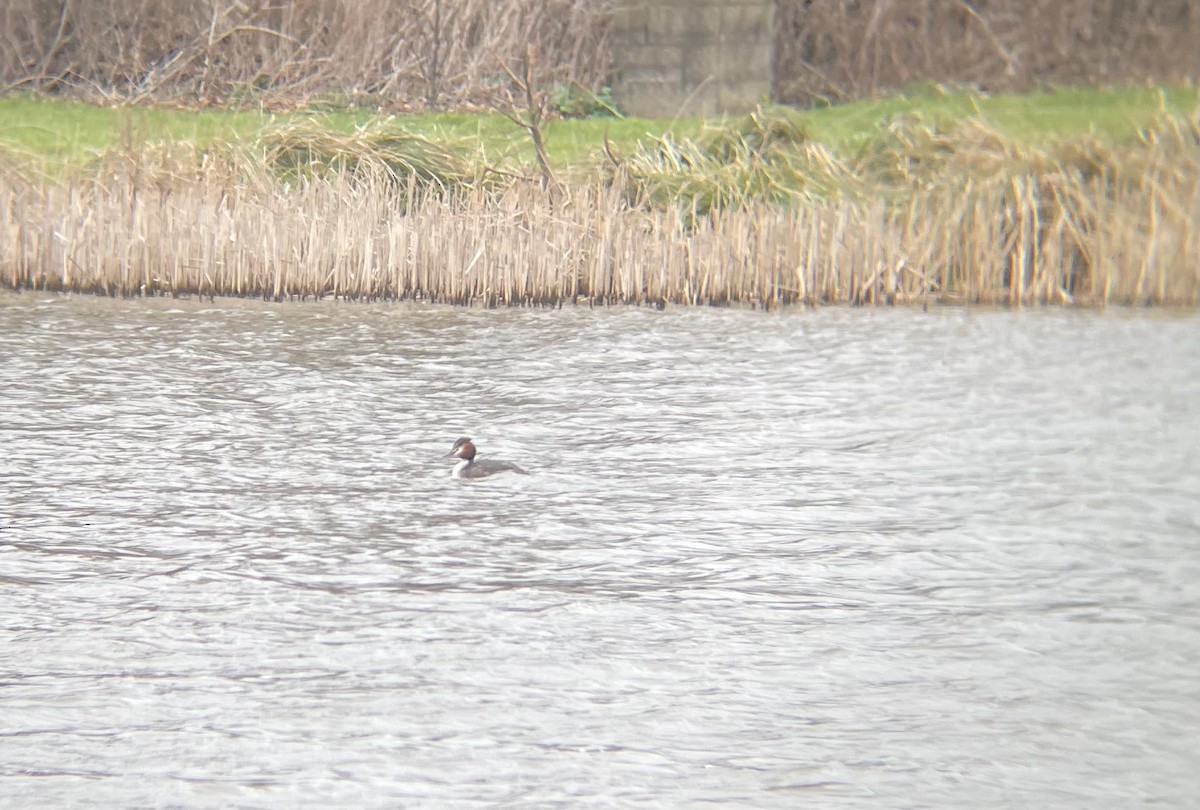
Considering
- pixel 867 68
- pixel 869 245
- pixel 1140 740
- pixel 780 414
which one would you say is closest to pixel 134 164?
pixel 869 245

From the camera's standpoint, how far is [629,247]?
10.4m

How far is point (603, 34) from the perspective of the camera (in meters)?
17.7

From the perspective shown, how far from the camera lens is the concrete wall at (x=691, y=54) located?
17.0 m

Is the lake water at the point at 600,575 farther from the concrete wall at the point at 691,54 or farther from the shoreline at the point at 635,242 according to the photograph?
the concrete wall at the point at 691,54

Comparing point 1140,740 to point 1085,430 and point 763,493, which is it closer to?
point 763,493

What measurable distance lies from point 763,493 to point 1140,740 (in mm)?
2335

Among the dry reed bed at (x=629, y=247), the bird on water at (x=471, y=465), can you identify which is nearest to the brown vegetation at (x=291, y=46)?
the dry reed bed at (x=629, y=247)

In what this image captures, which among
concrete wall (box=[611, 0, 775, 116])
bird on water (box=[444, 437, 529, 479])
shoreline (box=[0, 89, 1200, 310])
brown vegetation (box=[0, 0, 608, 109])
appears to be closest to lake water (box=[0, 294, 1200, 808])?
bird on water (box=[444, 437, 529, 479])

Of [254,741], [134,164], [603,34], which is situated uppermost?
[603,34]

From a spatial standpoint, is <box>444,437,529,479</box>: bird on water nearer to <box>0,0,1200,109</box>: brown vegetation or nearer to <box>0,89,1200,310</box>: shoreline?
<box>0,89,1200,310</box>: shoreline

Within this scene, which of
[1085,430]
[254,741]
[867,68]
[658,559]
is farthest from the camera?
[867,68]

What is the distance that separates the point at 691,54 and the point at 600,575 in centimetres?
1279

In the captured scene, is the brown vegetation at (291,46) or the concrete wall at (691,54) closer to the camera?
the concrete wall at (691,54)

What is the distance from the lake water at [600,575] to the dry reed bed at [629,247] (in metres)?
1.62
